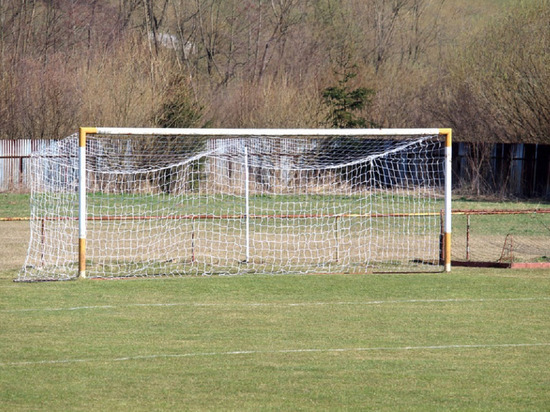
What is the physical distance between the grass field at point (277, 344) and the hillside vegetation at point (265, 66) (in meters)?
24.3

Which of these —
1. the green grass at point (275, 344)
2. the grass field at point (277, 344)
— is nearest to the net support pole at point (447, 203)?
the grass field at point (277, 344)

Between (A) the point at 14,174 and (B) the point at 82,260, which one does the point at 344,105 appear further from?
(B) the point at 82,260

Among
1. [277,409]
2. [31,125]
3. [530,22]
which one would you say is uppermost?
[530,22]

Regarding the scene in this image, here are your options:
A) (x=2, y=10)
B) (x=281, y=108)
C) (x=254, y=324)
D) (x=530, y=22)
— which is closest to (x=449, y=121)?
(x=530, y=22)

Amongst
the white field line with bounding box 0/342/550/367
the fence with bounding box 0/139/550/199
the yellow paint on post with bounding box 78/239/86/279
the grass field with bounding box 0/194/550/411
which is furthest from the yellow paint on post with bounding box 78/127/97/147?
the fence with bounding box 0/139/550/199

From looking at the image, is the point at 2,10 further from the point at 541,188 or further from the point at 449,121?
the point at 541,188

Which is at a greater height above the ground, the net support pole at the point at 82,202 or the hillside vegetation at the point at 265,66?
the hillside vegetation at the point at 265,66

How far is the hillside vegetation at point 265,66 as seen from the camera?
3788 centimetres

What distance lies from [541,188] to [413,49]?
35.5 metres

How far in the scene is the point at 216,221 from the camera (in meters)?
23.1

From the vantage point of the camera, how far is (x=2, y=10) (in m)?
49.4

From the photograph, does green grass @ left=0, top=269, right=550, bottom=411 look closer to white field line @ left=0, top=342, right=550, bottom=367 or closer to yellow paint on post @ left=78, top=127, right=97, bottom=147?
white field line @ left=0, top=342, right=550, bottom=367

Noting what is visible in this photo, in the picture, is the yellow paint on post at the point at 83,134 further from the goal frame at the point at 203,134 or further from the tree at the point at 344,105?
the tree at the point at 344,105

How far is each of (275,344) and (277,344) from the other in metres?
0.02
